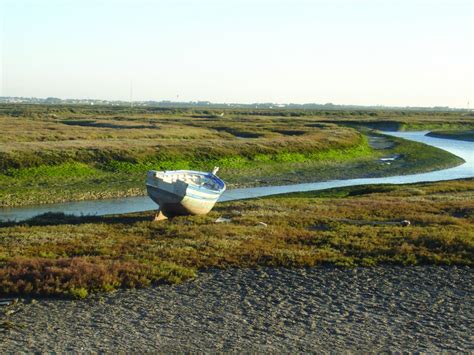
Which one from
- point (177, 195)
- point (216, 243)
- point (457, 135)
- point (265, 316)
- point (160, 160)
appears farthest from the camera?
point (457, 135)

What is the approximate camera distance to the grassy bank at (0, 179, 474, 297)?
2005cm

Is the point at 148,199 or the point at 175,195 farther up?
the point at 175,195

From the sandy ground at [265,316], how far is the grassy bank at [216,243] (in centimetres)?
124

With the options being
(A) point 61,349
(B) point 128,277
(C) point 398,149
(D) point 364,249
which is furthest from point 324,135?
(A) point 61,349

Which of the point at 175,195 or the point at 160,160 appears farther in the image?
the point at 160,160

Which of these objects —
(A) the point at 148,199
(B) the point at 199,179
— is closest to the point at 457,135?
(A) the point at 148,199

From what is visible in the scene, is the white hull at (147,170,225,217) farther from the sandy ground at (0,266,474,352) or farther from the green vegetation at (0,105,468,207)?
the green vegetation at (0,105,468,207)

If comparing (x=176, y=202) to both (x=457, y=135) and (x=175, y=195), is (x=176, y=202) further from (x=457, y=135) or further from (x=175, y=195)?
(x=457, y=135)

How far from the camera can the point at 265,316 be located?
1703 cm

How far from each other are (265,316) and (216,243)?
28.4 feet

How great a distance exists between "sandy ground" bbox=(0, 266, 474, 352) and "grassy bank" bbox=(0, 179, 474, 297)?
1238 millimetres

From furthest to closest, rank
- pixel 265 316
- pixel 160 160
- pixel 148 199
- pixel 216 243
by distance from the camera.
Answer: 1. pixel 160 160
2. pixel 148 199
3. pixel 216 243
4. pixel 265 316

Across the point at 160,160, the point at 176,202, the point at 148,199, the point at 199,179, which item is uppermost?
the point at 199,179

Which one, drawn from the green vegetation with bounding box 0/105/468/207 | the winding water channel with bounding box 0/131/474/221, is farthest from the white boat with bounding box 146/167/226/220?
the green vegetation with bounding box 0/105/468/207
